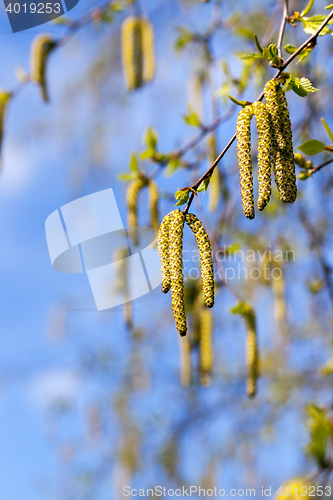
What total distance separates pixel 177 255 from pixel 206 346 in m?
1.32

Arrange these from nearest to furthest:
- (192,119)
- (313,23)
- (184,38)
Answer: (313,23) < (192,119) < (184,38)

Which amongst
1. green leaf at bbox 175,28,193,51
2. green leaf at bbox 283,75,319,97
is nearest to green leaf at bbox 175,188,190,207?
green leaf at bbox 283,75,319,97

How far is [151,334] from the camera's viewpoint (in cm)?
461

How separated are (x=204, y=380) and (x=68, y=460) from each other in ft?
11.5

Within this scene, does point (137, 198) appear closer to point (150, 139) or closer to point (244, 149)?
point (150, 139)

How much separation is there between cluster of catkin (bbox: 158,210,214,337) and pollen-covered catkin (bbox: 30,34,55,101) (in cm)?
170

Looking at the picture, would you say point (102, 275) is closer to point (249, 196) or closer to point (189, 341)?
point (189, 341)

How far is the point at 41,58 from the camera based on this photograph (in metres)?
2.29

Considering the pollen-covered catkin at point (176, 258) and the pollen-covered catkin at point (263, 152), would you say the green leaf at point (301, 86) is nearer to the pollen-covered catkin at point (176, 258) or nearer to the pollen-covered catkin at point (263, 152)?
the pollen-covered catkin at point (263, 152)

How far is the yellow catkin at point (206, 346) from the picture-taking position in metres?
2.03

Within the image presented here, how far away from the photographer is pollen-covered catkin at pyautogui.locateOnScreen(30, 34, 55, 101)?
2.25 m

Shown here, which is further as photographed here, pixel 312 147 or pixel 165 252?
pixel 312 147

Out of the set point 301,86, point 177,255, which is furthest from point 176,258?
point 301,86

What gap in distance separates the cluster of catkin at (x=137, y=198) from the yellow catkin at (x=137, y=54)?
1.97 feet
